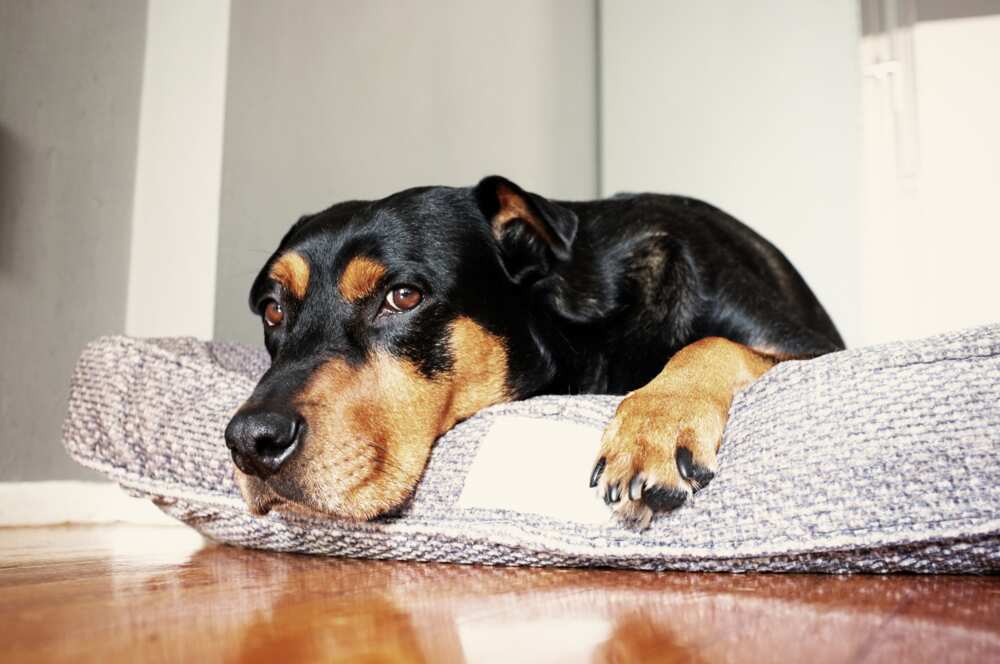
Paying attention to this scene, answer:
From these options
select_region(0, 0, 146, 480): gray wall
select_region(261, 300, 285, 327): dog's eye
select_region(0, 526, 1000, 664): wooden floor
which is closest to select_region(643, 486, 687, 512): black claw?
select_region(0, 526, 1000, 664): wooden floor

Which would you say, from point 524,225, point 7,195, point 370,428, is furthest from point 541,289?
point 7,195

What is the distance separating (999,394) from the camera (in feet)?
4.27

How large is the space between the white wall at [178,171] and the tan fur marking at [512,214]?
119 cm

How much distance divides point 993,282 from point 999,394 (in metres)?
4.18

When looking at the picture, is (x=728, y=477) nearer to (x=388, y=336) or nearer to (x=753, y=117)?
(x=388, y=336)

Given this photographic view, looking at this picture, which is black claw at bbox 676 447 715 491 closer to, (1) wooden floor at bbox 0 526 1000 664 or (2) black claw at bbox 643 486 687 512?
(2) black claw at bbox 643 486 687 512

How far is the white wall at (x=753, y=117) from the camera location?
17.5ft

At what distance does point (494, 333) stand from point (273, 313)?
541 mm

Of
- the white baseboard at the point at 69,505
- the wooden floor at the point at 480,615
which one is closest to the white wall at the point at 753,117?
the white baseboard at the point at 69,505

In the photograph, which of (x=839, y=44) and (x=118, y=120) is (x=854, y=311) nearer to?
(x=839, y=44)

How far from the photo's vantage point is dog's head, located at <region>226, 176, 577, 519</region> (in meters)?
1.54

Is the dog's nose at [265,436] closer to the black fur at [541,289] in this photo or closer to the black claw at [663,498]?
the black fur at [541,289]

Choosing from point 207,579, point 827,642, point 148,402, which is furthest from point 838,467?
point 148,402

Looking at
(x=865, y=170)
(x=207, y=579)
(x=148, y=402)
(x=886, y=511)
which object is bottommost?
(x=207, y=579)
